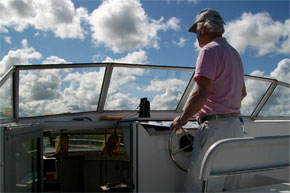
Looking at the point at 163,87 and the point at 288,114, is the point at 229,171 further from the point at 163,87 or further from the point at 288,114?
the point at 288,114

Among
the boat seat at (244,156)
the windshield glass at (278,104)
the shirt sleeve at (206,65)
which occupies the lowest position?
the boat seat at (244,156)

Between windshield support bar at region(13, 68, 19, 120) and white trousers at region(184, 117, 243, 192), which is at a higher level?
windshield support bar at region(13, 68, 19, 120)

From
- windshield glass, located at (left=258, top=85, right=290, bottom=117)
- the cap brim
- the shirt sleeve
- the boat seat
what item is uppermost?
the cap brim

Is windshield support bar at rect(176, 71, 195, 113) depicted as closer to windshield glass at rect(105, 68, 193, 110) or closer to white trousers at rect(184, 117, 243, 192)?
windshield glass at rect(105, 68, 193, 110)

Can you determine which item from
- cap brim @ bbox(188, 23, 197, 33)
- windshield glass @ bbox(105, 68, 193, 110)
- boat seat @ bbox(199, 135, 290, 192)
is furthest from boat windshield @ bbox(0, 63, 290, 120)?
boat seat @ bbox(199, 135, 290, 192)

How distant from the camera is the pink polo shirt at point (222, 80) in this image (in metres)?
1.96

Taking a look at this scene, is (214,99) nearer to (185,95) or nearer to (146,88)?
(146,88)

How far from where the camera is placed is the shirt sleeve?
74.2 inches

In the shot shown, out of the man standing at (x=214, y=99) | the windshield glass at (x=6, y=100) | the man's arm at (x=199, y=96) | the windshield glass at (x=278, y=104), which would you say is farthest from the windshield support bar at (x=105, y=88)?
the windshield glass at (x=278, y=104)

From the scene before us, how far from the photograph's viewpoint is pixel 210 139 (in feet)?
6.43

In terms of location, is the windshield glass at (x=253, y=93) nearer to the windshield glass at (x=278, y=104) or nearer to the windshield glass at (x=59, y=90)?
the windshield glass at (x=278, y=104)

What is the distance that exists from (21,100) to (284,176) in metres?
3.14

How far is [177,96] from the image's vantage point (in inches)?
199

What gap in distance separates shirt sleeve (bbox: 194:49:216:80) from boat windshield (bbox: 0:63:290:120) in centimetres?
226
